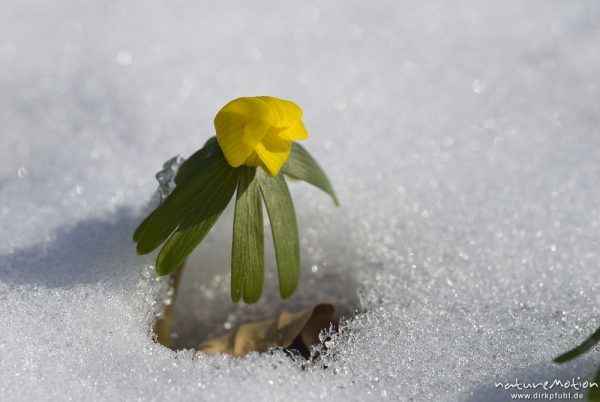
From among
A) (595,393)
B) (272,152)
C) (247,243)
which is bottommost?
(595,393)

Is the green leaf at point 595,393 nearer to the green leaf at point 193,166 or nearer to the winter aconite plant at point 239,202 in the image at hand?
the winter aconite plant at point 239,202

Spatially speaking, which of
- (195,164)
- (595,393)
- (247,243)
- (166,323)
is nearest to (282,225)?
(247,243)

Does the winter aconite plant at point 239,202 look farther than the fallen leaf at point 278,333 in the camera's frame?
No

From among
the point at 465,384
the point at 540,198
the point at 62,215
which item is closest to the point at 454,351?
the point at 465,384

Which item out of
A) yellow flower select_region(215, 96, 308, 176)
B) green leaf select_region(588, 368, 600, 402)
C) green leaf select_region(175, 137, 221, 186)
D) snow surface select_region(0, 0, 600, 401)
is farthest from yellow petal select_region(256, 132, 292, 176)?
green leaf select_region(588, 368, 600, 402)

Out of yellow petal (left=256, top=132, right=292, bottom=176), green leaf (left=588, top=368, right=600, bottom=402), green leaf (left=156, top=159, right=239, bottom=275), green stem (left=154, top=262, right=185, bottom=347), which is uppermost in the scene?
yellow petal (left=256, top=132, right=292, bottom=176)

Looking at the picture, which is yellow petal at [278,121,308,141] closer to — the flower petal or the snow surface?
the flower petal

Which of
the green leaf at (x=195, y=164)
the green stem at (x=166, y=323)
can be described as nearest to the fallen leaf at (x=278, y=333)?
the green stem at (x=166, y=323)

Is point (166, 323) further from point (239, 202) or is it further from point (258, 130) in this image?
point (258, 130)
